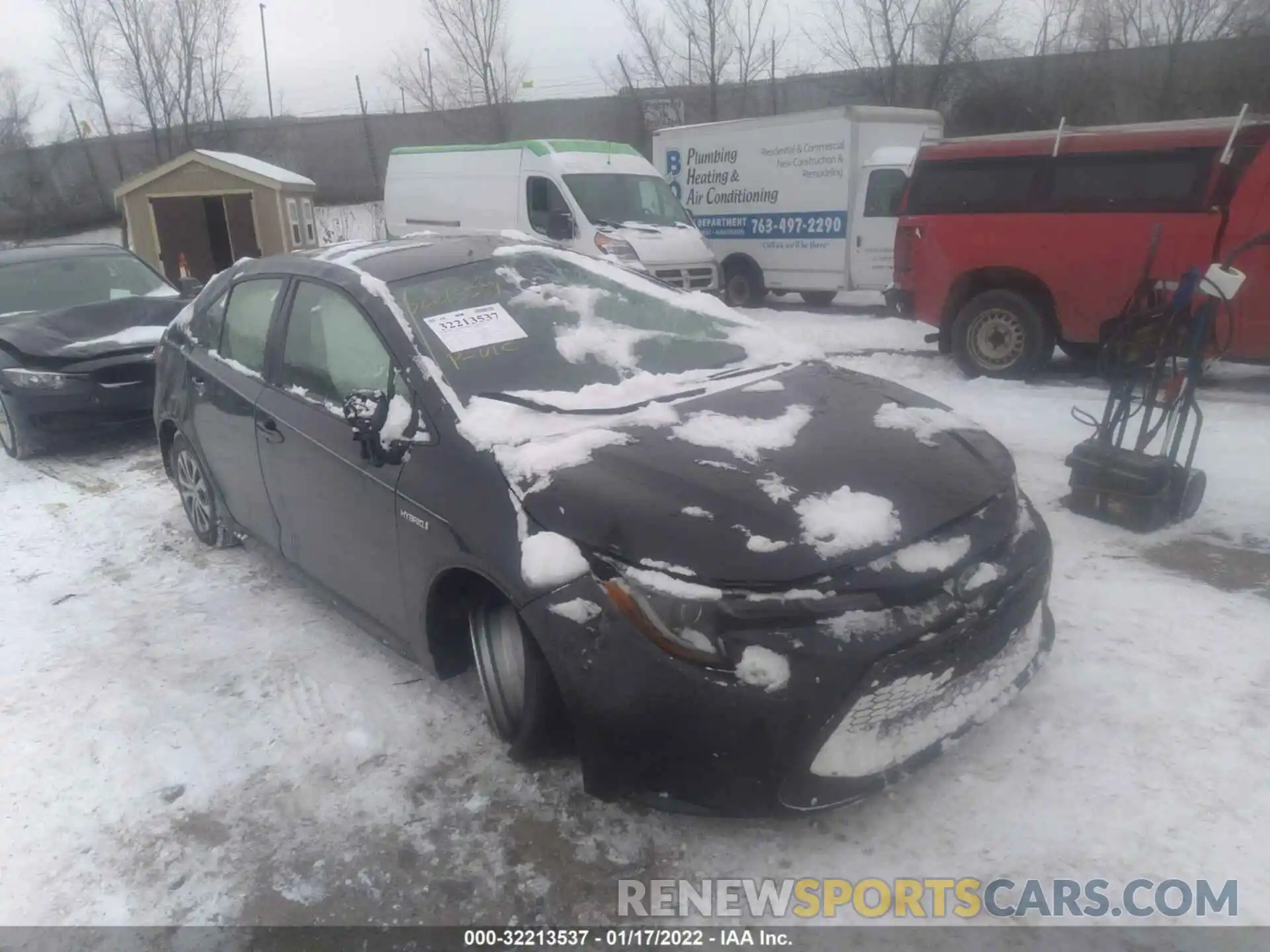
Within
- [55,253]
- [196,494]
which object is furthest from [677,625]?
[55,253]

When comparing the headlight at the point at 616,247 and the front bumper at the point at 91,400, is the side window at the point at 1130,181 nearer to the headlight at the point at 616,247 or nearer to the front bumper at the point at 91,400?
the headlight at the point at 616,247

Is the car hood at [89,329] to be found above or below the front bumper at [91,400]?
above

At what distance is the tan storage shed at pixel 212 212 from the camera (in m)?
16.8

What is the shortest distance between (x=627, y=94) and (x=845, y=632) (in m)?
33.3

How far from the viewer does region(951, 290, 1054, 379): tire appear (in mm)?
8211

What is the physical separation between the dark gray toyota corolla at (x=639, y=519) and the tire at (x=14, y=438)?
390 cm

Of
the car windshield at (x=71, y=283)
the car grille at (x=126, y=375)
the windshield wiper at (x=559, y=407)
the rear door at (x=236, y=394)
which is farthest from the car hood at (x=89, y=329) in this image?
the windshield wiper at (x=559, y=407)

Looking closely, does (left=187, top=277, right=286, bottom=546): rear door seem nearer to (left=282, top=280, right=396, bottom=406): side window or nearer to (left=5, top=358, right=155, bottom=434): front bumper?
(left=282, top=280, right=396, bottom=406): side window

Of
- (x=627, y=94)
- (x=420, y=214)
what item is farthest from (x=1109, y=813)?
(x=627, y=94)

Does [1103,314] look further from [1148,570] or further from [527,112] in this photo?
[527,112]

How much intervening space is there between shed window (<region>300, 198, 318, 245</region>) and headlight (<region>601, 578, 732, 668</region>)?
17531 mm

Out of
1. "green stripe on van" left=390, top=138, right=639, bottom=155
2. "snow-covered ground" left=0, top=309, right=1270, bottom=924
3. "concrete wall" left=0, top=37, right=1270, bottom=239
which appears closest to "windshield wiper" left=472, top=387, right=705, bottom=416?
"snow-covered ground" left=0, top=309, right=1270, bottom=924

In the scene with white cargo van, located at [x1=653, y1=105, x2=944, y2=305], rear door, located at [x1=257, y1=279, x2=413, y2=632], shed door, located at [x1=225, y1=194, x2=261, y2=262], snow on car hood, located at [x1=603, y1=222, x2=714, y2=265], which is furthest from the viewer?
shed door, located at [x1=225, y1=194, x2=261, y2=262]

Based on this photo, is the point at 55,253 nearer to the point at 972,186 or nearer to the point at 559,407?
the point at 559,407
